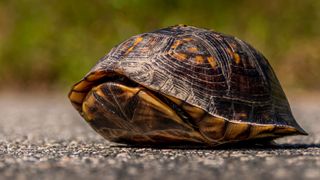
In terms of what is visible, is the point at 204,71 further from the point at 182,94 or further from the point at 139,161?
the point at 139,161

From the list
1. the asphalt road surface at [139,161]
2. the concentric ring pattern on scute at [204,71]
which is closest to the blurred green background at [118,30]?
the asphalt road surface at [139,161]

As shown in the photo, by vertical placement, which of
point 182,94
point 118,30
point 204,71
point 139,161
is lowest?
point 139,161

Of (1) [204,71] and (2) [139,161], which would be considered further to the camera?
(1) [204,71]

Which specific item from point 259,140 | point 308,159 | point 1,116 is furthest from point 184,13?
point 308,159

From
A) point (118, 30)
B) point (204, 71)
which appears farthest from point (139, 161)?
point (118, 30)

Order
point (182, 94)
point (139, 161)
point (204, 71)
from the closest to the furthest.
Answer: point (139, 161), point (182, 94), point (204, 71)

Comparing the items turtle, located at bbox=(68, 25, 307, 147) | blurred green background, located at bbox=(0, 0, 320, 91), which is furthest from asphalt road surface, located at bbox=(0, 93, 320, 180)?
blurred green background, located at bbox=(0, 0, 320, 91)
